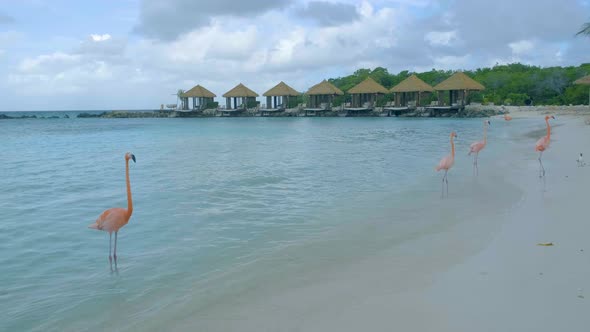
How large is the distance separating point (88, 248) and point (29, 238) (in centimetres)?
119

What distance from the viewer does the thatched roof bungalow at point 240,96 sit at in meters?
55.8

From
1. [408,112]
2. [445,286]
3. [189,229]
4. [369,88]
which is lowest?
[189,229]

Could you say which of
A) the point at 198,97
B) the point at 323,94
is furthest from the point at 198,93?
the point at 323,94

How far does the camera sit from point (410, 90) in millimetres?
45094

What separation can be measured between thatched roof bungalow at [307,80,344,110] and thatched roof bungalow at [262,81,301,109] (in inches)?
86.0

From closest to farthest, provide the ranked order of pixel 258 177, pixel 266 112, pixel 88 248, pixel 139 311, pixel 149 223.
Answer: pixel 139 311 → pixel 88 248 → pixel 149 223 → pixel 258 177 → pixel 266 112

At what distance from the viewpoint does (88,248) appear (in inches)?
228

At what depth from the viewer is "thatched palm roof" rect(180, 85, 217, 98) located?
187 ft

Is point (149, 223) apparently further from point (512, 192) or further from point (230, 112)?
point (230, 112)

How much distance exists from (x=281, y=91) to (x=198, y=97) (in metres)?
11.0

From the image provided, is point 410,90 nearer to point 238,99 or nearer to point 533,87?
point 533,87

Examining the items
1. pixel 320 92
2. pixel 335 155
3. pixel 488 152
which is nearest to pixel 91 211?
pixel 335 155

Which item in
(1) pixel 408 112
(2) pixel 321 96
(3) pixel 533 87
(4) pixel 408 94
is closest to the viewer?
(3) pixel 533 87

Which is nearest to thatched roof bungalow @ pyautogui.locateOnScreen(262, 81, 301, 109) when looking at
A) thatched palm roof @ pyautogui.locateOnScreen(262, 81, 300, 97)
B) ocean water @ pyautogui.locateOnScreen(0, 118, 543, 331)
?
thatched palm roof @ pyautogui.locateOnScreen(262, 81, 300, 97)
